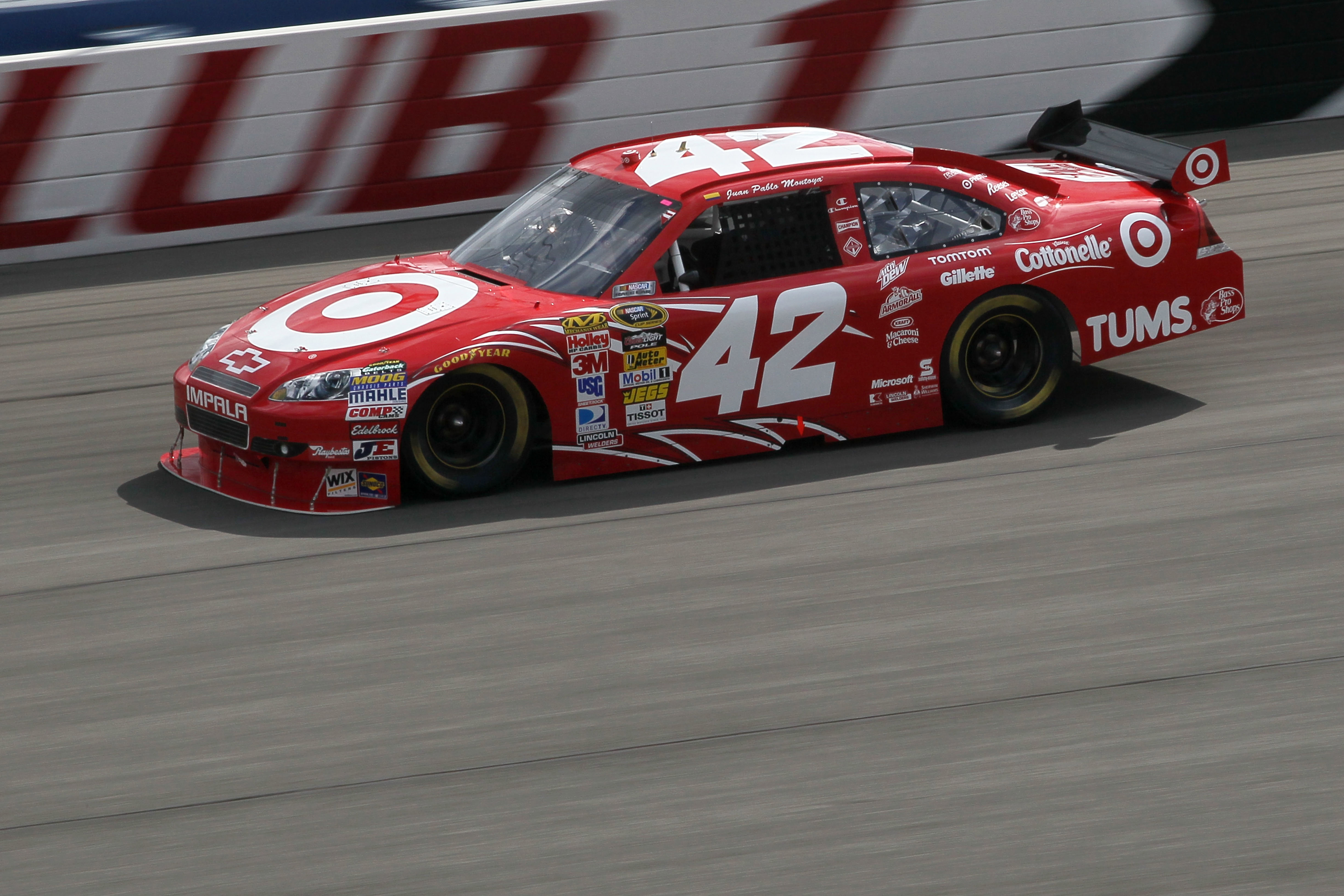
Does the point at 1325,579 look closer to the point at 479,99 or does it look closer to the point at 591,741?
the point at 591,741

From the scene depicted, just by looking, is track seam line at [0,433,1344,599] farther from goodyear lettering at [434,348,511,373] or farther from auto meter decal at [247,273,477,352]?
auto meter decal at [247,273,477,352]

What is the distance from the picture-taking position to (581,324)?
652 cm

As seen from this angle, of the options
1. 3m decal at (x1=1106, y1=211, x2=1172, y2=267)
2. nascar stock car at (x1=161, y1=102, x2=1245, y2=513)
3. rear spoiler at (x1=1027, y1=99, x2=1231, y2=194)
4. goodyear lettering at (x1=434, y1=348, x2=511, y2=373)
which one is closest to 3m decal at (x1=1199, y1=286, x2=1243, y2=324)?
nascar stock car at (x1=161, y1=102, x2=1245, y2=513)

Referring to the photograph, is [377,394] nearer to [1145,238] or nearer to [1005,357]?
[1005,357]

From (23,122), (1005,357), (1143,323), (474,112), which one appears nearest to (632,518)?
(1005,357)

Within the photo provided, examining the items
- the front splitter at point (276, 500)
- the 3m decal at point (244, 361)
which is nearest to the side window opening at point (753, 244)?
the front splitter at point (276, 500)

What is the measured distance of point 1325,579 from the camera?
18.0 ft

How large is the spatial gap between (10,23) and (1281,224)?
9.54 meters

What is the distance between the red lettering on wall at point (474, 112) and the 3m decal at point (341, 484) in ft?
18.6

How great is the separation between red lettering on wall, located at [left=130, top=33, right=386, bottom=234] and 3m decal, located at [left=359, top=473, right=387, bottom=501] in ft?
18.6

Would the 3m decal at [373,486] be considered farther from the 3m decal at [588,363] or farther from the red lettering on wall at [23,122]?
the red lettering on wall at [23,122]

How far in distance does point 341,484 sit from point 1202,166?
14.0ft

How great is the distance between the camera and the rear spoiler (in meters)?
7.53

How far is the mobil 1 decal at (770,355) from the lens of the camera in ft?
22.0
